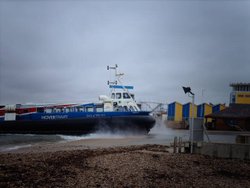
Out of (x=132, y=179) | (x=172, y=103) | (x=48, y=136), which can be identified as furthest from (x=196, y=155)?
(x=172, y=103)

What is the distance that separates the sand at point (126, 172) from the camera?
673 cm

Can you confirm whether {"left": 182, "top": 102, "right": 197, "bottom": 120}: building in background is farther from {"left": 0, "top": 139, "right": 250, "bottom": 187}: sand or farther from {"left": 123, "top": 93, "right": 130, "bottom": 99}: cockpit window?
{"left": 0, "top": 139, "right": 250, "bottom": 187}: sand

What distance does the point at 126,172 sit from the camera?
304 inches

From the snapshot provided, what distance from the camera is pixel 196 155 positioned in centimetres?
1092

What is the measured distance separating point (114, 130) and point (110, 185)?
16177 mm

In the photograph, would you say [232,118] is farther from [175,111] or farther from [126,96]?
[175,111]

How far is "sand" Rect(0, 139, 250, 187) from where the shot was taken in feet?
22.1

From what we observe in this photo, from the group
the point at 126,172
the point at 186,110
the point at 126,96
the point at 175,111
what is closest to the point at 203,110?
the point at 186,110

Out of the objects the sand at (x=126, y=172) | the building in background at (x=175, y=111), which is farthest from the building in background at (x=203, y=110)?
the sand at (x=126, y=172)

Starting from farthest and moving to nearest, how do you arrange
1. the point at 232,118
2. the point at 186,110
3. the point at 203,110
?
the point at 186,110
the point at 203,110
the point at 232,118

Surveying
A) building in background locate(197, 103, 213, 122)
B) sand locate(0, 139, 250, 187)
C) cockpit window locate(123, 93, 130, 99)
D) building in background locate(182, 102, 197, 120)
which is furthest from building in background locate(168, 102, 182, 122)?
sand locate(0, 139, 250, 187)

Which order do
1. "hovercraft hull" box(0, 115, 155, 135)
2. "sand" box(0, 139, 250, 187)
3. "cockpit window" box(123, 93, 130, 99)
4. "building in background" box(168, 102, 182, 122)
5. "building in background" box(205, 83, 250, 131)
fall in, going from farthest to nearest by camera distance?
1. "building in background" box(168, 102, 182, 122)
2. "building in background" box(205, 83, 250, 131)
3. "cockpit window" box(123, 93, 130, 99)
4. "hovercraft hull" box(0, 115, 155, 135)
5. "sand" box(0, 139, 250, 187)

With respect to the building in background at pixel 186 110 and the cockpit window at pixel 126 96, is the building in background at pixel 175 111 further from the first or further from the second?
the cockpit window at pixel 126 96

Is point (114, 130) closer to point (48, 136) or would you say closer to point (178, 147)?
point (48, 136)
